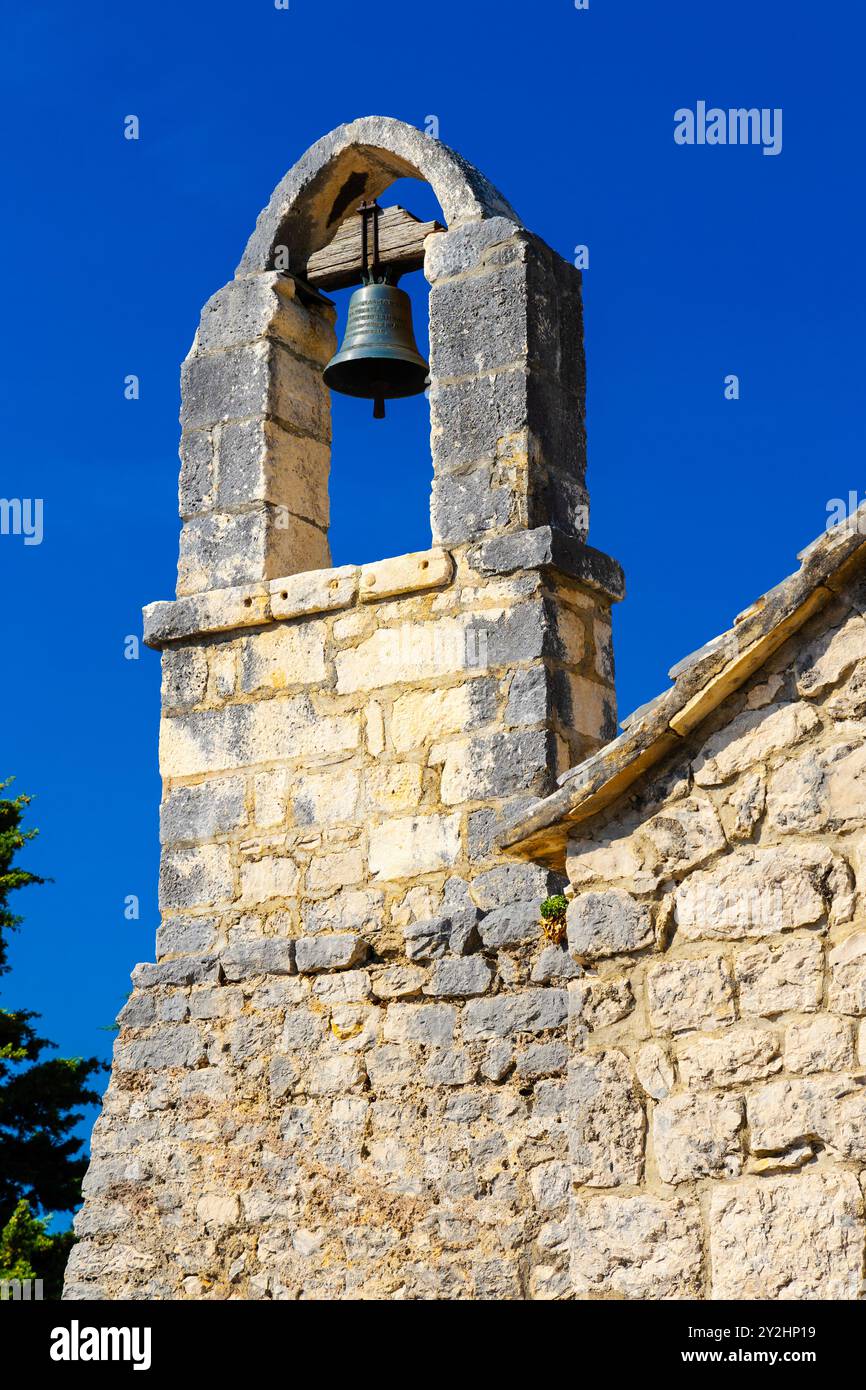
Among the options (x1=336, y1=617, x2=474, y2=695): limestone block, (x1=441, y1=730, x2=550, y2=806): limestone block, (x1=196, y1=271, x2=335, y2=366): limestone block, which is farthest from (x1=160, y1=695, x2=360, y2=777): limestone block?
(x1=196, y1=271, x2=335, y2=366): limestone block

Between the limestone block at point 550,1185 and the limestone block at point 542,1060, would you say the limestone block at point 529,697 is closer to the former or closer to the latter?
the limestone block at point 542,1060

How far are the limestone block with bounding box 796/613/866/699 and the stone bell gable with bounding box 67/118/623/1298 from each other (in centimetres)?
140

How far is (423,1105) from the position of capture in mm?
5680

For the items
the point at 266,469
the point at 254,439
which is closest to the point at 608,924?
the point at 266,469

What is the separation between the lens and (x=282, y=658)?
21.2 ft

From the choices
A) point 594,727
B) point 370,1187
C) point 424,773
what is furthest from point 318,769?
point 370,1187

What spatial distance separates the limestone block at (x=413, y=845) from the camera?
591cm

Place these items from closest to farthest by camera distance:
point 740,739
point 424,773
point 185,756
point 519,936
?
point 740,739 < point 519,936 < point 424,773 < point 185,756

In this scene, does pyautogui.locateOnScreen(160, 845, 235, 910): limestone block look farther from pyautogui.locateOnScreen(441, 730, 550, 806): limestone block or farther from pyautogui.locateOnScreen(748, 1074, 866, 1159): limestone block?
pyautogui.locateOnScreen(748, 1074, 866, 1159): limestone block

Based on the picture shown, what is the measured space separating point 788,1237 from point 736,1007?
21.3 inches

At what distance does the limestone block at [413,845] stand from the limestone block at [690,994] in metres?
1.45

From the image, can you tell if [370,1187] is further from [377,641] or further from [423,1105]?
[377,641]

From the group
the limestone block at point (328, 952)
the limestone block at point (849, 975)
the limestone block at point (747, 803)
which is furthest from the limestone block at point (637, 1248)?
the limestone block at point (328, 952)

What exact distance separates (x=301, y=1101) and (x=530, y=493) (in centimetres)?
213
